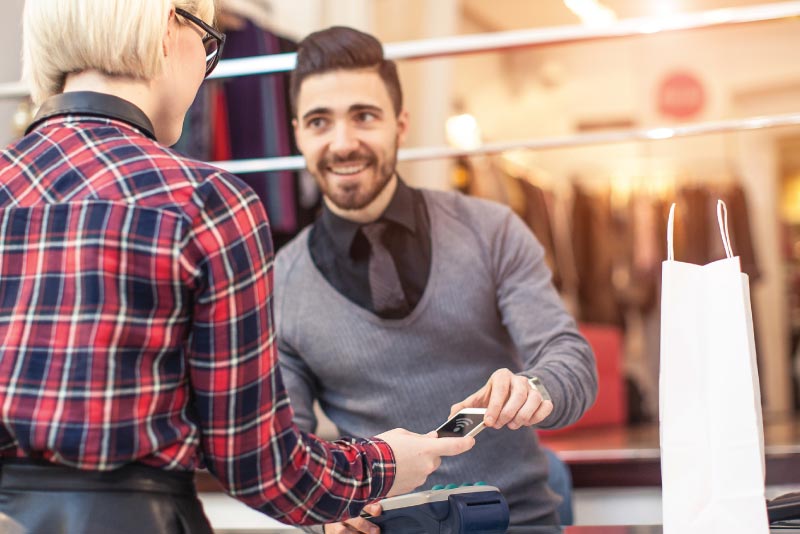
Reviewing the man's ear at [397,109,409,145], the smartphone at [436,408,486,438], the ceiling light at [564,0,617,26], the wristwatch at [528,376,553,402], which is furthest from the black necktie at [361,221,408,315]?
the ceiling light at [564,0,617,26]

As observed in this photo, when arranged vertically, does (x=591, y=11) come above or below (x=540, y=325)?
above

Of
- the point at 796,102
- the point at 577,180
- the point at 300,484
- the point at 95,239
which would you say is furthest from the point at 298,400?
the point at 796,102

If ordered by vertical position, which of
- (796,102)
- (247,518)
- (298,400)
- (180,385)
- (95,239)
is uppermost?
(796,102)

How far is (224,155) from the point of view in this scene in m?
2.97

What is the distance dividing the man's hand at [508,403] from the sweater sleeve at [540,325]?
3.5 inches

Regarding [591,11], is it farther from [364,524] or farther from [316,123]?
[364,524]

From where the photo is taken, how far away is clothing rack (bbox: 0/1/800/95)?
1770mm

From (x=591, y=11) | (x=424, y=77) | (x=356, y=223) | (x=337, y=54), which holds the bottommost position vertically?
(x=356, y=223)

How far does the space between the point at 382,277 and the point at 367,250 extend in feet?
0.19

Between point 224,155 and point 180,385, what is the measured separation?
88.2 inches

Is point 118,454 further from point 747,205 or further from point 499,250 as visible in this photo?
point 747,205

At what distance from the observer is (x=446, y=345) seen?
1.48 meters

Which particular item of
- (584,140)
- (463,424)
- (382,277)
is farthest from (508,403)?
(584,140)

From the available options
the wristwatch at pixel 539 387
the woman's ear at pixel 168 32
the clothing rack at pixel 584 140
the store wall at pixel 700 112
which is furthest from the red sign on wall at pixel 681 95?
the woman's ear at pixel 168 32
